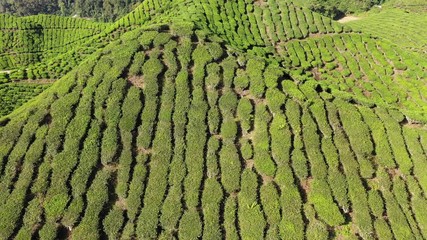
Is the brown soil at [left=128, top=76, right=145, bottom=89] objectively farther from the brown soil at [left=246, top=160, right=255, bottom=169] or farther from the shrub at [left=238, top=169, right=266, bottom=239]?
→ the shrub at [left=238, top=169, right=266, bottom=239]

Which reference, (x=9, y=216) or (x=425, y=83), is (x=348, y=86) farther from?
(x=9, y=216)

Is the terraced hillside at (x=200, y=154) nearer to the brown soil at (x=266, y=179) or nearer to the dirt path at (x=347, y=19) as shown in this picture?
the brown soil at (x=266, y=179)

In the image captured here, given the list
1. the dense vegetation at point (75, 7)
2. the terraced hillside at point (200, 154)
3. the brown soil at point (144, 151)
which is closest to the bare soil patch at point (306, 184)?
the terraced hillside at point (200, 154)

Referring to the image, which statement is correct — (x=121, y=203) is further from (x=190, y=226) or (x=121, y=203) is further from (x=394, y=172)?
(x=394, y=172)

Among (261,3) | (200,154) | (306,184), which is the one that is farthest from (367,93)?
(200,154)

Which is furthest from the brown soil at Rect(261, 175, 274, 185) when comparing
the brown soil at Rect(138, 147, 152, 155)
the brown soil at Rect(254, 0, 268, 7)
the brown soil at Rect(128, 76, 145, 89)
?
the brown soil at Rect(254, 0, 268, 7)

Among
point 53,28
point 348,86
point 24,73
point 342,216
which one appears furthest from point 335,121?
point 53,28
